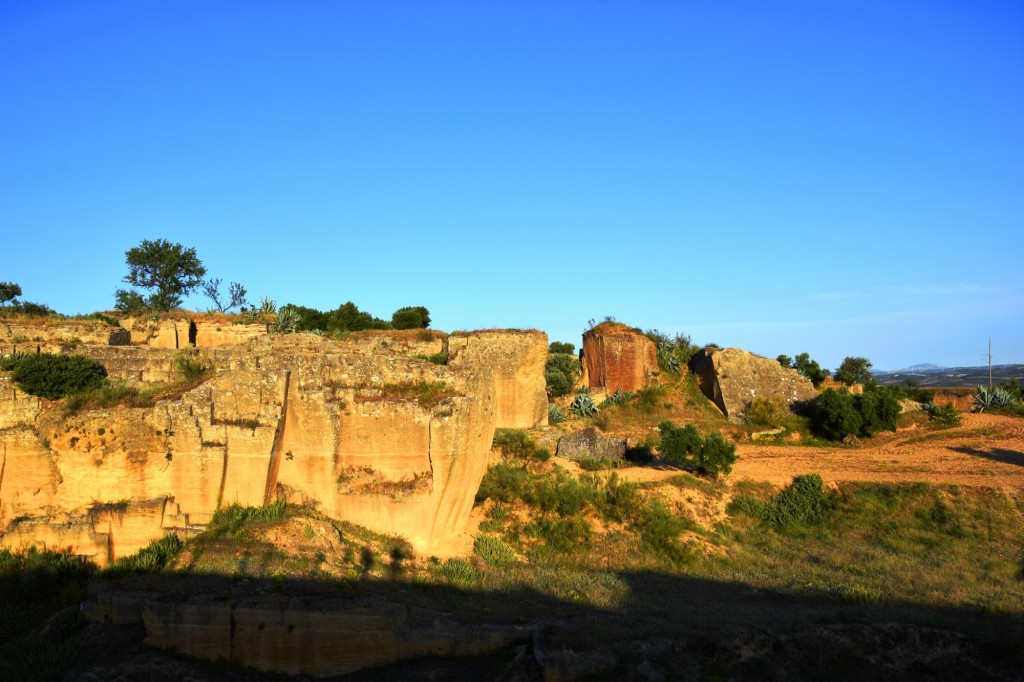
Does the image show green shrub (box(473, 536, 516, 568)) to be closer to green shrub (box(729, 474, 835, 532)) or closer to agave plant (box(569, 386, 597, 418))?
green shrub (box(729, 474, 835, 532))

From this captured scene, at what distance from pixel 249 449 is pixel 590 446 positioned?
36.1 feet

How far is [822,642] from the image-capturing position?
9219 mm

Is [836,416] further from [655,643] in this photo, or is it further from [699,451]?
[655,643]

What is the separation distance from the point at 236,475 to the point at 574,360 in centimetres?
2144

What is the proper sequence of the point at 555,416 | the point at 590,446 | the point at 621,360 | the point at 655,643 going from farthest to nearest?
the point at 621,360, the point at 555,416, the point at 590,446, the point at 655,643

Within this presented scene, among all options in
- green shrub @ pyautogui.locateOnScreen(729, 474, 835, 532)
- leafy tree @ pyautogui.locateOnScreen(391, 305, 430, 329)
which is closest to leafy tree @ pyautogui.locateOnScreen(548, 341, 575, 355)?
leafy tree @ pyautogui.locateOnScreen(391, 305, 430, 329)

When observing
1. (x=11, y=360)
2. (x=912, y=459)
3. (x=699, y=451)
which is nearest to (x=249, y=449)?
(x=11, y=360)

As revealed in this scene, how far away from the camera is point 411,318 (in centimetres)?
3684

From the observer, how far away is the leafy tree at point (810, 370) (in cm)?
3025

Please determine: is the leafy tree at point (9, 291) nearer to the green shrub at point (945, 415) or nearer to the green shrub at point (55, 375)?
the green shrub at point (55, 375)

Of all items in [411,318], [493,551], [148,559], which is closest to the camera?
[148,559]

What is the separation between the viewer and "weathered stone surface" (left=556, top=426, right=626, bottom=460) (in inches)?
804

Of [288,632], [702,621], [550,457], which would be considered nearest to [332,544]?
[288,632]

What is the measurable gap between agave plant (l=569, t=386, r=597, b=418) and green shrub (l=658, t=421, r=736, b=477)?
580 cm
